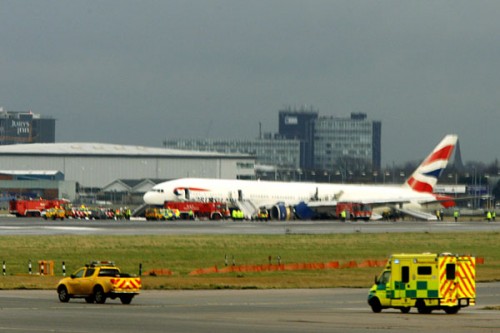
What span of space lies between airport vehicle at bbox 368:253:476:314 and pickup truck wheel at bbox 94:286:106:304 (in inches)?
424

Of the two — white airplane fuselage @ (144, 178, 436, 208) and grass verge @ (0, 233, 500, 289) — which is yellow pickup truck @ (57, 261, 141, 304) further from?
white airplane fuselage @ (144, 178, 436, 208)

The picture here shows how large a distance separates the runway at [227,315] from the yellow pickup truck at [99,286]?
439 millimetres

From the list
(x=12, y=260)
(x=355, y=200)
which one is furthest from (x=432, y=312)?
(x=355, y=200)

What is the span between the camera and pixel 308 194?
166 m

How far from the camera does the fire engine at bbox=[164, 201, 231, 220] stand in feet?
502

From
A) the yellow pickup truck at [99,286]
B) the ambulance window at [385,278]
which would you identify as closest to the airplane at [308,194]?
the yellow pickup truck at [99,286]

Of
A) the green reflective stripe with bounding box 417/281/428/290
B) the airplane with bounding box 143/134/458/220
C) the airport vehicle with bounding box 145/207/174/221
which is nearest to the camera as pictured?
the green reflective stripe with bounding box 417/281/428/290

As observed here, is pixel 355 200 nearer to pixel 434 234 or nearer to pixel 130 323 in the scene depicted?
pixel 434 234

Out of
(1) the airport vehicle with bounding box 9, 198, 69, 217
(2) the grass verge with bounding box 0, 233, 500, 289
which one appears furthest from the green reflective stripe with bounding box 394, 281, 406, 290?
(1) the airport vehicle with bounding box 9, 198, 69, 217

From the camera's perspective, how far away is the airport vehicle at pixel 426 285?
42812mm

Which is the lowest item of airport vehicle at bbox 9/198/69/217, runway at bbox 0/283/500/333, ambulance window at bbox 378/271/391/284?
runway at bbox 0/283/500/333

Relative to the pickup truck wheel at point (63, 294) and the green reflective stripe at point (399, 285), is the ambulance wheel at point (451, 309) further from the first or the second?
the pickup truck wheel at point (63, 294)

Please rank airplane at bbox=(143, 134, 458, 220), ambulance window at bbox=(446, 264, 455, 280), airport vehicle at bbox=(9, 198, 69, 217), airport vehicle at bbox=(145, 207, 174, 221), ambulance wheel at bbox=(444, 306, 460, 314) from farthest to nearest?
airport vehicle at bbox=(9, 198, 69, 217), airplane at bbox=(143, 134, 458, 220), airport vehicle at bbox=(145, 207, 174, 221), ambulance wheel at bbox=(444, 306, 460, 314), ambulance window at bbox=(446, 264, 455, 280)

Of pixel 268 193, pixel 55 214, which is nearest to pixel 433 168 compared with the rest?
pixel 268 193
